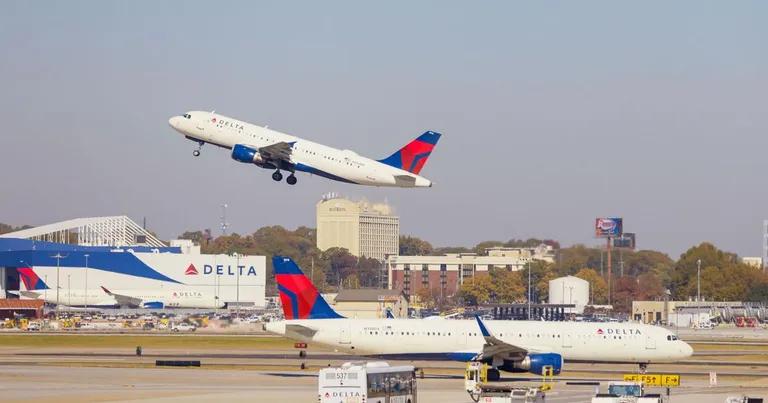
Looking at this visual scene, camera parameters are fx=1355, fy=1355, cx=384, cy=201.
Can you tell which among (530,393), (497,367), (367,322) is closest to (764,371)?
(497,367)

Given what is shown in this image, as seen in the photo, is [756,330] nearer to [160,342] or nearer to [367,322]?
[160,342]

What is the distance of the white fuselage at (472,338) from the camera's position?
245 ft

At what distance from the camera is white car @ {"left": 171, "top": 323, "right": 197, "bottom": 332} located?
458 feet

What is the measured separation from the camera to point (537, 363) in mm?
72875

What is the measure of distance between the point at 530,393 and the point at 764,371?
36.9 m

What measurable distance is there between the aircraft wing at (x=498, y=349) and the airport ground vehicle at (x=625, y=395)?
1460cm

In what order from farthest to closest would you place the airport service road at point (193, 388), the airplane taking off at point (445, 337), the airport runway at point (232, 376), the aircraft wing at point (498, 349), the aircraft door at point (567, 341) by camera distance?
the aircraft door at point (567, 341)
the airplane taking off at point (445, 337)
the aircraft wing at point (498, 349)
the airport runway at point (232, 376)
the airport service road at point (193, 388)

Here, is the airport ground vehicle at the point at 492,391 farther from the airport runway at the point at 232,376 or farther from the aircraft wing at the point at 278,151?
the aircraft wing at the point at 278,151

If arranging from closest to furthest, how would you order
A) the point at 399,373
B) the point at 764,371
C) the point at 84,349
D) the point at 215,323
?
the point at 399,373 < the point at 764,371 < the point at 84,349 < the point at 215,323

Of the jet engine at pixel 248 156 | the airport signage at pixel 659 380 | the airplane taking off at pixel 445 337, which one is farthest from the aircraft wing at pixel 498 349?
the jet engine at pixel 248 156

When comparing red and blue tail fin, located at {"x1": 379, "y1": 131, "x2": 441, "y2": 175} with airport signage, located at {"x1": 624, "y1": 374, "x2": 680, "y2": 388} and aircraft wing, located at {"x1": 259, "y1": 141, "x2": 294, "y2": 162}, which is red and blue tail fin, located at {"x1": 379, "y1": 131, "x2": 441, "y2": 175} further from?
airport signage, located at {"x1": 624, "y1": 374, "x2": 680, "y2": 388}

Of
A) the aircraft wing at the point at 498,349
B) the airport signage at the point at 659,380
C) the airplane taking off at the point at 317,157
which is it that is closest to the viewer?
the airport signage at the point at 659,380

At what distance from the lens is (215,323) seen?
137250 mm

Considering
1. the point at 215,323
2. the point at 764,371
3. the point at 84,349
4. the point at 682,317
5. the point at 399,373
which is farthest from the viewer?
the point at 682,317
